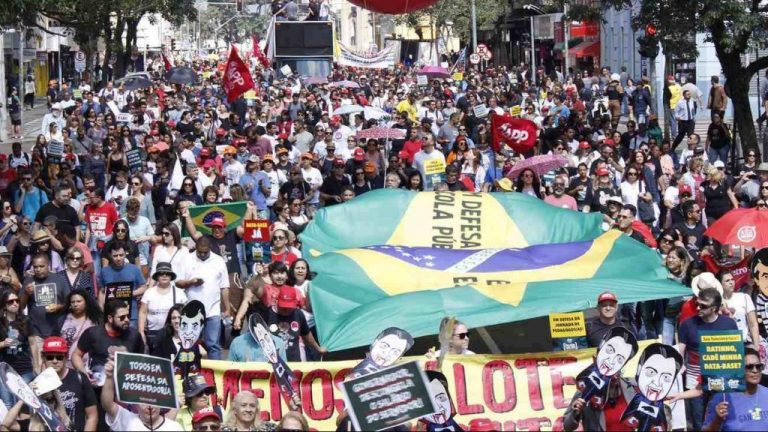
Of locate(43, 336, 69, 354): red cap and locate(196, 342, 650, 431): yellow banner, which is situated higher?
locate(43, 336, 69, 354): red cap

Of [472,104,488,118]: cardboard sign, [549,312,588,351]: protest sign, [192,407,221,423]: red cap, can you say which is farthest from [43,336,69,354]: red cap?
[472,104,488,118]: cardboard sign

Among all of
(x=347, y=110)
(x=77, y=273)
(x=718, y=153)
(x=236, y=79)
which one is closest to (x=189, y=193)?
(x=77, y=273)

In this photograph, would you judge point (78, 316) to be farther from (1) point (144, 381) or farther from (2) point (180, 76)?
(2) point (180, 76)

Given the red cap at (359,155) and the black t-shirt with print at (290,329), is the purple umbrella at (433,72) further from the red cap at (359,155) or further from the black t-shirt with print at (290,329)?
the black t-shirt with print at (290,329)

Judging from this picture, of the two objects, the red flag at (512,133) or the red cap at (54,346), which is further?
the red flag at (512,133)

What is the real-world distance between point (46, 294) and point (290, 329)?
6.22ft

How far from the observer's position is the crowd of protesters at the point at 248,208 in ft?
36.7

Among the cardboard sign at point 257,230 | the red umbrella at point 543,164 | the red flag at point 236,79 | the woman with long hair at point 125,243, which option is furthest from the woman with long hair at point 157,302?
the red flag at point 236,79

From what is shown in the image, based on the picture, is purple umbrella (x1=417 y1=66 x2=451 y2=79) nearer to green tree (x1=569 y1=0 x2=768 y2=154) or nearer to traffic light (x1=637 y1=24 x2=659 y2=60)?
traffic light (x1=637 y1=24 x2=659 y2=60)

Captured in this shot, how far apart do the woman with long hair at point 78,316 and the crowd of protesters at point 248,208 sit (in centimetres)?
1

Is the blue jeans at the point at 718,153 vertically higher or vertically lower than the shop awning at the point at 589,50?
lower

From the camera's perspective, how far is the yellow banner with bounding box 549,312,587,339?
37.0 feet

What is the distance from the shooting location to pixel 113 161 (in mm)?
21938

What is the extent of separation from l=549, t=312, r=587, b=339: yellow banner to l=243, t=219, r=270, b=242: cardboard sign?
16.1ft
